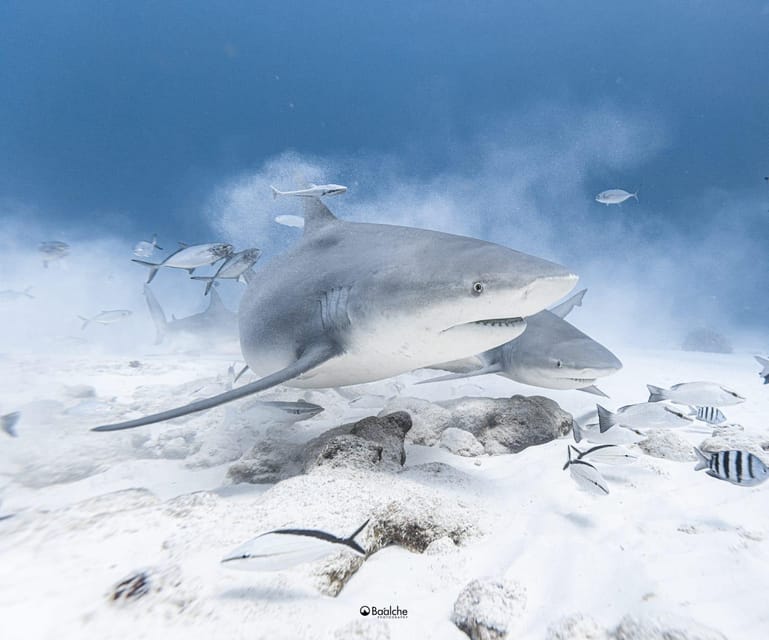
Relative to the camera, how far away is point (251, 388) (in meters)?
2.31

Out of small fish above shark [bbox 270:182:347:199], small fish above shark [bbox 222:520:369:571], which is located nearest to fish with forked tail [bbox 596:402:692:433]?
small fish above shark [bbox 222:520:369:571]

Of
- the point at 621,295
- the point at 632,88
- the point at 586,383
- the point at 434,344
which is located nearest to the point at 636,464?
the point at 586,383

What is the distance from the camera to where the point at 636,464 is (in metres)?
2.59

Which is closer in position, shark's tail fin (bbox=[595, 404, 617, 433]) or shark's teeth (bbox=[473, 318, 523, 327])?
shark's teeth (bbox=[473, 318, 523, 327])

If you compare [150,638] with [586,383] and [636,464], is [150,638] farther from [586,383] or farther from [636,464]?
[586,383]

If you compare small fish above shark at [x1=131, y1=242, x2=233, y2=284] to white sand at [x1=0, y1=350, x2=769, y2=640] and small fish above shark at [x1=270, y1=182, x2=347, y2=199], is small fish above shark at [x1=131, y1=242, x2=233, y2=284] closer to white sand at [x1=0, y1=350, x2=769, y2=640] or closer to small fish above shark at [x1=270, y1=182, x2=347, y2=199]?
small fish above shark at [x1=270, y1=182, x2=347, y2=199]

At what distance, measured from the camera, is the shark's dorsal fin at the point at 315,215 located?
375 centimetres

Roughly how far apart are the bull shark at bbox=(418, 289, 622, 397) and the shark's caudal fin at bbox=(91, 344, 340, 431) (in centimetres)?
114

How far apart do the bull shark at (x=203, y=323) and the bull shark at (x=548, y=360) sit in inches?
312

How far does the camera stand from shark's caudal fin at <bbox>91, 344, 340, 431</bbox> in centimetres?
193

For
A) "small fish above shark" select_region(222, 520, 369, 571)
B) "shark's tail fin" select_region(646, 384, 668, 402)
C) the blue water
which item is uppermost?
the blue water

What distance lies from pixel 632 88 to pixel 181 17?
70.4m

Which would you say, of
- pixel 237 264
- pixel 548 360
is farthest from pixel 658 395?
pixel 237 264

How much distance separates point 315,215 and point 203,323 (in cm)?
796
